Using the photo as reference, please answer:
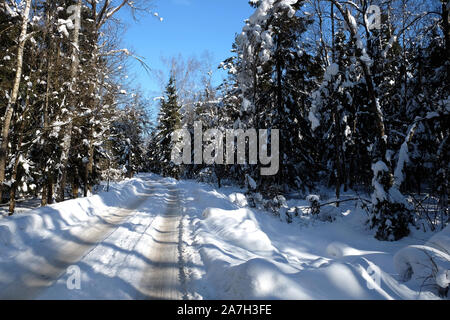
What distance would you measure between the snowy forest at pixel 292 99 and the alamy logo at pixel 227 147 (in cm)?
57

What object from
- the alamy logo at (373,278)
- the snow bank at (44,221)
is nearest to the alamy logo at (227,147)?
the snow bank at (44,221)

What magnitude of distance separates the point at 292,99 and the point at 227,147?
30.0ft

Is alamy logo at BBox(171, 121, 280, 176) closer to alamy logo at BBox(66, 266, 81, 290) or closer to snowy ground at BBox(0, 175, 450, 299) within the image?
snowy ground at BBox(0, 175, 450, 299)

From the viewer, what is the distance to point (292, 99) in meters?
15.7

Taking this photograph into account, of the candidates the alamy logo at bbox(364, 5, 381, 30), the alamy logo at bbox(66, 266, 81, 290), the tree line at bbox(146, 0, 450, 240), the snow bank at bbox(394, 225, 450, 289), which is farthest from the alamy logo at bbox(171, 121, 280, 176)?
the alamy logo at bbox(66, 266, 81, 290)

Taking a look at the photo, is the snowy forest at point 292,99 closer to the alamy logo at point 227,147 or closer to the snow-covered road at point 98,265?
the alamy logo at point 227,147

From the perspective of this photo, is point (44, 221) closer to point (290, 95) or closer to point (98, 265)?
point (98, 265)

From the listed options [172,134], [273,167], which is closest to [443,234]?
[273,167]

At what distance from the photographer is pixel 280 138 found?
15.1 meters

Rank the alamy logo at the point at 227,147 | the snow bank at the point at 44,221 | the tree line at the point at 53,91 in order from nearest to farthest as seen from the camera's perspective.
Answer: the snow bank at the point at 44,221, the tree line at the point at 53,91, the alamy logo at the point at 227,147

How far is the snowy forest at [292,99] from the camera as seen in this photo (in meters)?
7.61

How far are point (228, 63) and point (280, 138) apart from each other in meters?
6.27
